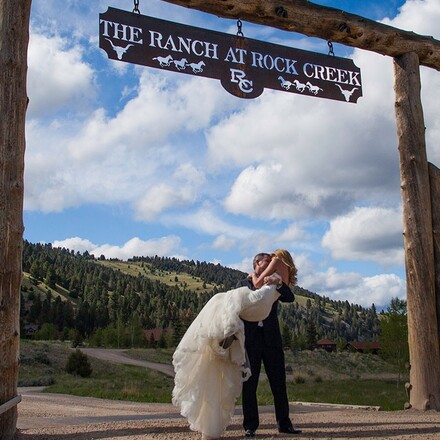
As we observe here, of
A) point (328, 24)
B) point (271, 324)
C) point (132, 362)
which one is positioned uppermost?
point (328, 24)

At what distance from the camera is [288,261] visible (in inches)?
216

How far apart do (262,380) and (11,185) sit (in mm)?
21717

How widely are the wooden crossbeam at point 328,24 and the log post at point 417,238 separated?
254 millimetres

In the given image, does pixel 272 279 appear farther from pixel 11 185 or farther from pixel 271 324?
pixel 11 185

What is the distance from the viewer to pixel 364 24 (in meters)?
8.12

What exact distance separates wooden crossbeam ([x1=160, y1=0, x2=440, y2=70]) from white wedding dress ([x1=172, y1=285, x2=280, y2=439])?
379 cm

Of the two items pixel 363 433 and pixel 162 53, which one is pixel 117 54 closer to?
pixel 162 53

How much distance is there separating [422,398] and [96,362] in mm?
25774

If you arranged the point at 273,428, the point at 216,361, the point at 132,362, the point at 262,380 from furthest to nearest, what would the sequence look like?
1. the point at 132,362
2. the point at 262,380
3. the point at 273,428
4. the point at 216,361

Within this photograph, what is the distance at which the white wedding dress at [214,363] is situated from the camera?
502 cm

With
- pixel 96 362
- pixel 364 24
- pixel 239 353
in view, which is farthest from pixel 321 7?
pixel 96 362

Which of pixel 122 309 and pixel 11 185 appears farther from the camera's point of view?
pixel 122 309

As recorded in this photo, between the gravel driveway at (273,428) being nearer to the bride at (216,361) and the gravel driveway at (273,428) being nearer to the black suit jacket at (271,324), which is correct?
the bride at (216,361)

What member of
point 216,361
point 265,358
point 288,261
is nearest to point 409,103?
point 288,261
